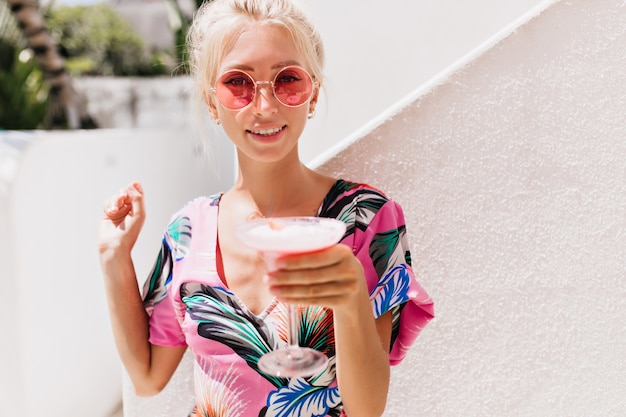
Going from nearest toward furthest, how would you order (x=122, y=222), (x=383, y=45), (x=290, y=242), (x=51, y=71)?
(x=290, y=242) < (x=122, y=222) < (x=383, y=45) < (x=51, y=71)

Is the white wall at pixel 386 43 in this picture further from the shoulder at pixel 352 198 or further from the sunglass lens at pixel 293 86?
the sunglass lens at pixel 293 86

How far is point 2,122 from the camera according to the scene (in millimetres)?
8594

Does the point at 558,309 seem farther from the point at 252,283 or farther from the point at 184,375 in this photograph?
the point at 184,375

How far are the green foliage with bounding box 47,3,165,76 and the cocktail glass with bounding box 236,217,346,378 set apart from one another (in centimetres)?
1210

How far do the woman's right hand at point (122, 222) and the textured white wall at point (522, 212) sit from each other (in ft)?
1.97

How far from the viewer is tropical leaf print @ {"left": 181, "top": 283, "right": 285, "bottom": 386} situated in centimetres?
146

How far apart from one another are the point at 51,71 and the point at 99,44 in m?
5.77

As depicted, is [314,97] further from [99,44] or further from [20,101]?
[99,44]

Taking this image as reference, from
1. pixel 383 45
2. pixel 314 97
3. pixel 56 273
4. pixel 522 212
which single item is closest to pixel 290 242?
pixel 314 97

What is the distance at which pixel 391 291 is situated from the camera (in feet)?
4.84

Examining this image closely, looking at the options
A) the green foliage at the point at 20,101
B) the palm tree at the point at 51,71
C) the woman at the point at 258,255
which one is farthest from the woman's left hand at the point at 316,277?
the green foliage at the point at 20,101

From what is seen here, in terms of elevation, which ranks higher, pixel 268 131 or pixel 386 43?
pixel 386 43

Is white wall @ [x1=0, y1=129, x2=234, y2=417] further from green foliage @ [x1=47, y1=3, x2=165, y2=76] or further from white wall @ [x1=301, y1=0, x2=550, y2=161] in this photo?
green foliage @ [x1=47, y1=3, x2=165, y2=76]

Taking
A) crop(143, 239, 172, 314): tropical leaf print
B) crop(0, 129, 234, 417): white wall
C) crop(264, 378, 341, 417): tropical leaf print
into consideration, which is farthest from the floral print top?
crop(0, 129, 234, 417): white wall
